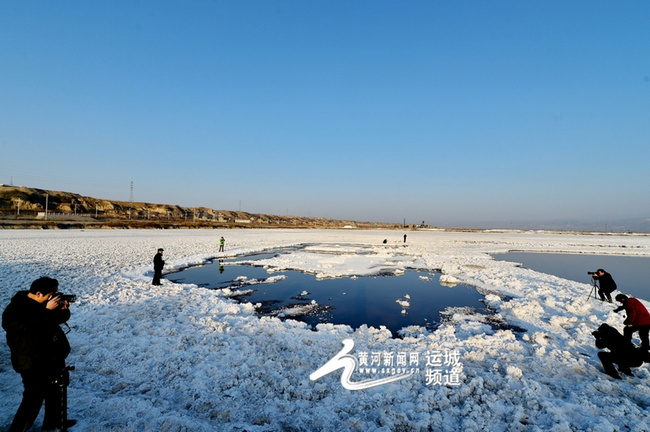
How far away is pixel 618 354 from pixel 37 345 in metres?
8.85

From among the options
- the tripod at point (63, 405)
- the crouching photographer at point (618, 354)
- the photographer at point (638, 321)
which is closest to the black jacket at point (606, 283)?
the photographer at point (638, 321)

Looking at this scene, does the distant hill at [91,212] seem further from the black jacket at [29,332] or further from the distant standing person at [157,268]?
the black jacket at [29,332]

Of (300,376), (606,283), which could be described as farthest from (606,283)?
(300,376)

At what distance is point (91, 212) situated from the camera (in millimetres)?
101062

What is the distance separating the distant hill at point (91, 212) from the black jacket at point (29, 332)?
5782 cm

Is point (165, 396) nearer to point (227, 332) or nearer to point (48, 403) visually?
point (48, 403)

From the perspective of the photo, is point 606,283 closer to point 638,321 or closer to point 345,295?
point 638,321

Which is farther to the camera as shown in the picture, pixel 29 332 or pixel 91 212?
pixel 91 212

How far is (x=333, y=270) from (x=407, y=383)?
1163 centimetres

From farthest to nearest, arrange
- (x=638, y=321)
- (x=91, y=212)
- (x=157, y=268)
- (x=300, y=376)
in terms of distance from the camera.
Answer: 1. (x=91, y=212)
2. (x=157, y=268)
3. (x=638, y=321)
4. (x=300, y=376)

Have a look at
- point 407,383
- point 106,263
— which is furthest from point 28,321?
point 106,263

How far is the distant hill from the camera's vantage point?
205 feet

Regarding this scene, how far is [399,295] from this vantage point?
39.8 ft

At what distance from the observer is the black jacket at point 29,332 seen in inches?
119
